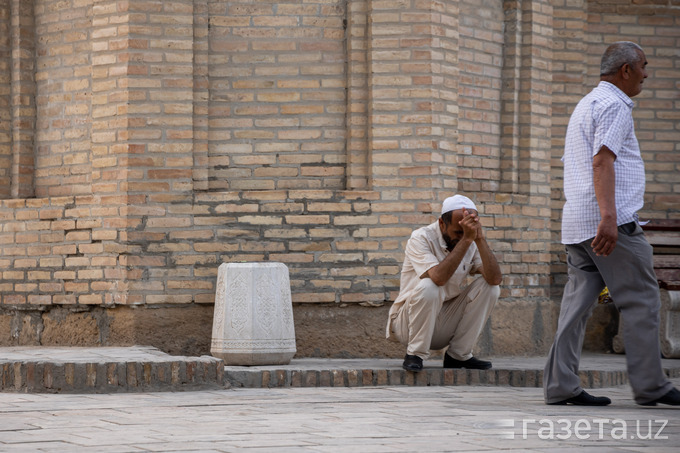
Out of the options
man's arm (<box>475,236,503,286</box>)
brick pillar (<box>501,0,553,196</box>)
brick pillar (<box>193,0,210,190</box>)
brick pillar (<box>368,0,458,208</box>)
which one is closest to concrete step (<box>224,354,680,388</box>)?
man's arm (<box>475,236,503,286</box>)

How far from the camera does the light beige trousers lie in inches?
274

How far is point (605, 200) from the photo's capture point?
17.9 ft

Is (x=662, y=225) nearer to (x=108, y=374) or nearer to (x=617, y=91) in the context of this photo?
(x=617, y=91)

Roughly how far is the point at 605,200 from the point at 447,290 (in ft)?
6.43

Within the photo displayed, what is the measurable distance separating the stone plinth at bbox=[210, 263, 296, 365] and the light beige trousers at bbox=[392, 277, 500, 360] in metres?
0.80

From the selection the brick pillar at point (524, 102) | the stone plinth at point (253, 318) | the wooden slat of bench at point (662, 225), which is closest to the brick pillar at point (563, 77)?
the brick pillar at point (524, 102)

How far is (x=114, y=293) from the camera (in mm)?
8453

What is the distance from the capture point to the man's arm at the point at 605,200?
543cm

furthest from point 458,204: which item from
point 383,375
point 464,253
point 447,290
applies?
point 383,375

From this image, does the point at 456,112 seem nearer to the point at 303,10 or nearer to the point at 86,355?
the point at 303,10

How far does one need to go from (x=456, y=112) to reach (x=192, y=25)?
222 centimetres

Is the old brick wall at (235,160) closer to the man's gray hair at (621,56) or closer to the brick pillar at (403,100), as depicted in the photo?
the brick pillar at (403,100)

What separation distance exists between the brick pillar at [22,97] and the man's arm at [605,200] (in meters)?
5.52

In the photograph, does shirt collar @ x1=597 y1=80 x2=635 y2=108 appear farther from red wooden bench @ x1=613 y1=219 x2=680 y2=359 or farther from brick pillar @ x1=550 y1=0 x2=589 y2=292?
brick pillar @ x1=550 y1=0 x2=589 y2=292
